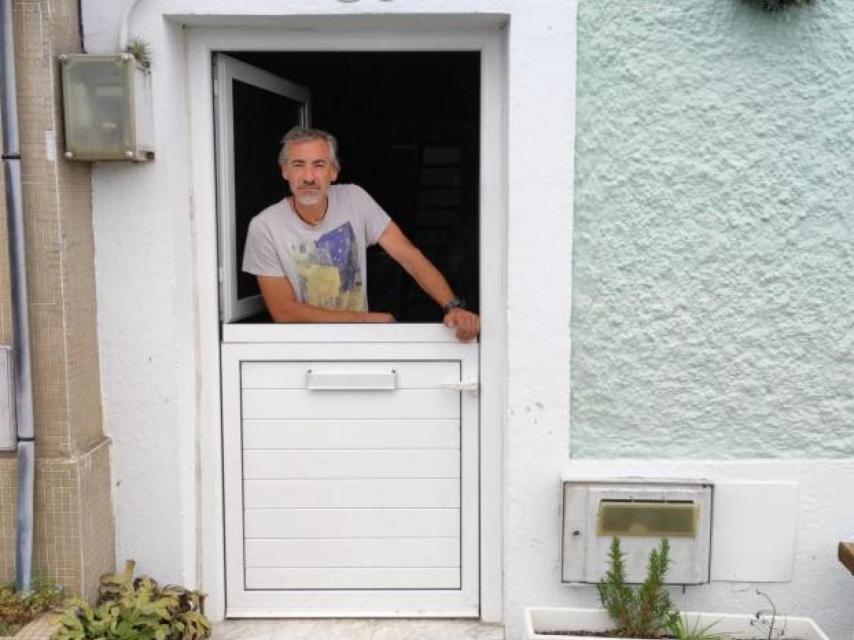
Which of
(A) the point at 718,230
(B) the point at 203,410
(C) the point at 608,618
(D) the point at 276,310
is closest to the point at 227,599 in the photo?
(B) the point at 203,410

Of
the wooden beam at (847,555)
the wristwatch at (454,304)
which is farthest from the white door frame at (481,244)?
the wooden beam at (847,555)

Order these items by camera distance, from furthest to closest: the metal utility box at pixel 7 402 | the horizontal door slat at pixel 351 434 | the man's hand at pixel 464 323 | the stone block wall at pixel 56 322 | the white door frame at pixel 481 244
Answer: the horizontal door slat at pixel 351 434
the man's hand at pixel 464 323
the white door frame at pixel 481 244
the metal utility box at pixel 7 402
the stone block wall at pixel 56 322

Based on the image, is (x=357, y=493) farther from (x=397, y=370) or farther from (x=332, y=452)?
(x=397, y=370)

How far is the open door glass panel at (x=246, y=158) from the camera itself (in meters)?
3.98

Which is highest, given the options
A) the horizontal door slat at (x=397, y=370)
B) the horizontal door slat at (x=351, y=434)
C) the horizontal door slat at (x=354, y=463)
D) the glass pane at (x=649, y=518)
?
the horizontal door slat at (x=397, y=370)

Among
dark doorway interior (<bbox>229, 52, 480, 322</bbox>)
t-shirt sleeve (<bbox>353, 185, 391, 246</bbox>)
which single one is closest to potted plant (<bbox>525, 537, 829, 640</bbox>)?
dark doorway interior (<bbox>229, 52, 480, 322</bbox>)

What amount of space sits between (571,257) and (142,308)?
1708 millimetres

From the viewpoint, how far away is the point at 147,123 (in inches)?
143

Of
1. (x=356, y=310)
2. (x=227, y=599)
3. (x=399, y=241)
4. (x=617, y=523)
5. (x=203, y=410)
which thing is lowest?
(x=227, y=599)

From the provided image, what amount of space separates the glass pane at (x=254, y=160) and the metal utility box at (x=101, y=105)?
58 centimetres

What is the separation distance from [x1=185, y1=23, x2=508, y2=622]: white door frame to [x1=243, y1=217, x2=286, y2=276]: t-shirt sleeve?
18 cm

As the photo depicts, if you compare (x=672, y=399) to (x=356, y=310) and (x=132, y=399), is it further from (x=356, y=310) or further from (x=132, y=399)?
(x=132, y=399)

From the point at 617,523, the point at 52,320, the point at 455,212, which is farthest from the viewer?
the point at 455,212

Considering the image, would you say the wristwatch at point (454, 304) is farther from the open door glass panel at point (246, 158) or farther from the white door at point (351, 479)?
the open door glass panel at point (246, 158)
